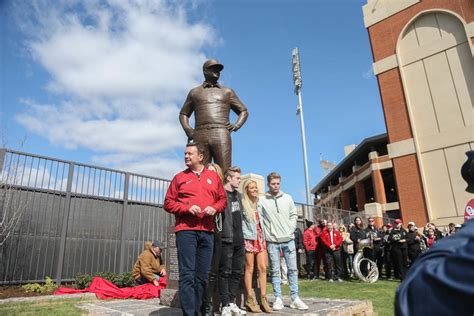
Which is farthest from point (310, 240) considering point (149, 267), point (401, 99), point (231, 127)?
point (401, 99)

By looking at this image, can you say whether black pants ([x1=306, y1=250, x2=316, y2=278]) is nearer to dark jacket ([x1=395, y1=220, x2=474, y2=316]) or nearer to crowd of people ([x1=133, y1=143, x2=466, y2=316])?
crowd of people ([x1=133, y1=143, x2=466, y2=316])

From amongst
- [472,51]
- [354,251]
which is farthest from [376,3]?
[354,251]

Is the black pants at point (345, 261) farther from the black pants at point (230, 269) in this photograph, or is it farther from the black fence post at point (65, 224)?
the black fence post at point (65, 224)

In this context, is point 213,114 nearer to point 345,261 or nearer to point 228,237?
point 228,237

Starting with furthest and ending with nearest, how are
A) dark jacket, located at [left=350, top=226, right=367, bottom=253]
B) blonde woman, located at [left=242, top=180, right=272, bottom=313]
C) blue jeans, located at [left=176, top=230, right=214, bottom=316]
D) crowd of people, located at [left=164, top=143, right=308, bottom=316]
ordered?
dark jacket, located at [left=350, top=226, right=367, bottom=253] → blonde woman, located at [left=242, top=180, right=272, bottom=313] → crowd of people, located at [left=164, top=143, right=308, bottom=316] → blue jeans, located at [left=176, top=230, right=214, bottom=316]

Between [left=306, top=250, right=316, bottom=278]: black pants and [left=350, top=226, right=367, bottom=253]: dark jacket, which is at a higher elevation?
[left=350, top=226, right=367, bottom=253]: dark jacket

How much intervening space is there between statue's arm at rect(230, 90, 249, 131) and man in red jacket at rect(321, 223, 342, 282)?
602 cm

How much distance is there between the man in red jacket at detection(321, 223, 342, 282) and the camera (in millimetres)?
10602

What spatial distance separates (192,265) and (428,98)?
64.9 ft

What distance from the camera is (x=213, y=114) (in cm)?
607

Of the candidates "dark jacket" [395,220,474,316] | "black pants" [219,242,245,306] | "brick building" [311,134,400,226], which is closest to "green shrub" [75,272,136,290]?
"black pants" [219,242,245,306]

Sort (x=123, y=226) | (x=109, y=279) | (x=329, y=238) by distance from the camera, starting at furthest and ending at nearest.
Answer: (x=329, y=238)
(x=123, y=226)
(x=109, y=279)

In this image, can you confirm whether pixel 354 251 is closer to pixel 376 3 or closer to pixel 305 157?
pixel 305 157

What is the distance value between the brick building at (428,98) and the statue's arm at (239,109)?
1553 cm
